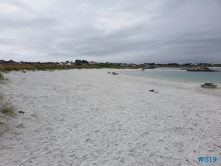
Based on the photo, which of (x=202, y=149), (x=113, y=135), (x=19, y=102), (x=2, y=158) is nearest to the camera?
(x=2, y=158)

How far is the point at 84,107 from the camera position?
9.66 meters

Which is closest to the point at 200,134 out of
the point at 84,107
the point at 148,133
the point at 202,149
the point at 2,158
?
the point at 202,149

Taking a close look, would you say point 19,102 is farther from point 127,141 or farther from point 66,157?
point 127,141

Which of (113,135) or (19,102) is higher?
(19,102)

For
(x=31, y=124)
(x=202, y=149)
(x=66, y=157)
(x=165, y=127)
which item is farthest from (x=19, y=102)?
(x=202, y=149)

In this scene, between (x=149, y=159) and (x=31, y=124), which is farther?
(x=31, y=124)

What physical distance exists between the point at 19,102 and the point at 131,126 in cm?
664

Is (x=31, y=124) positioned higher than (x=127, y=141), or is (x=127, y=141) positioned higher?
(x=31, y=124)

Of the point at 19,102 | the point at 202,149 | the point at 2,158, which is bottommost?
the point at 202,149

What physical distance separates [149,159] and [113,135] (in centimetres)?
191

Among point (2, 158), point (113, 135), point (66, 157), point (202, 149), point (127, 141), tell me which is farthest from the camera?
point (113, 135)

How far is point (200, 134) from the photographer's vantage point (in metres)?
6.29

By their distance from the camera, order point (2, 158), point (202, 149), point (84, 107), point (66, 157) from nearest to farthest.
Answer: point (2, 158)
point (66, 157)
point (202, 149)
point (84, 107)

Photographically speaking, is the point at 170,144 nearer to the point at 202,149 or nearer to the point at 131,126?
the point at 202,149
